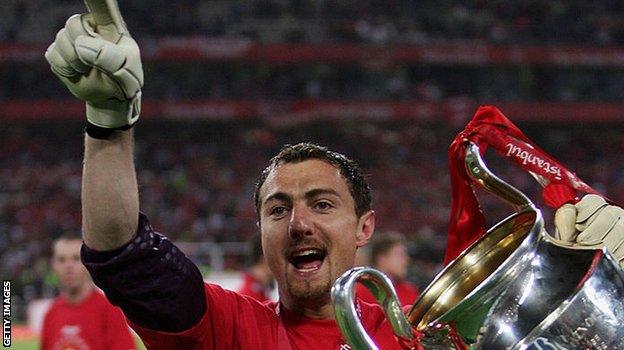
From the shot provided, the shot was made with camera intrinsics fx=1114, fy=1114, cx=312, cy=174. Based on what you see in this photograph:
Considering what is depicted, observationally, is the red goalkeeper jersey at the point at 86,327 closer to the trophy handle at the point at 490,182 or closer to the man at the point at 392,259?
the man at the point at 392,259

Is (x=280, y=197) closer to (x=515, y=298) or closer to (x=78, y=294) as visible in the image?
(x=515, y=298)

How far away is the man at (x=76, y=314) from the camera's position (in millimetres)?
4969

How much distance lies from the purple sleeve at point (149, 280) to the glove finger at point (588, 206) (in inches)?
33.1

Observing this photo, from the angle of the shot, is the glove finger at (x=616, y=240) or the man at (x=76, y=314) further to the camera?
the man at (x=76, y=314)

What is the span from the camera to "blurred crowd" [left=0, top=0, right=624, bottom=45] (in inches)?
890

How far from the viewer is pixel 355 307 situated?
1567 mm

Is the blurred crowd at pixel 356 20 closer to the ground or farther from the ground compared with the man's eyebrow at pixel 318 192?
closer to the ground

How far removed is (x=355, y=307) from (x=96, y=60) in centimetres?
49

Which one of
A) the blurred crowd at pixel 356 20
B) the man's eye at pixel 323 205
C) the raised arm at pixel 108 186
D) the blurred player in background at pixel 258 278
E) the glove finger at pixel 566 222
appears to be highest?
the raised arm at pixel 108 186

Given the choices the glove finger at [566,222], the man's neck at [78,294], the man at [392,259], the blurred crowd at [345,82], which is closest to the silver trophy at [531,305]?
the glove finger at [566,222]

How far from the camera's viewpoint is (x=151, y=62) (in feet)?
74.5

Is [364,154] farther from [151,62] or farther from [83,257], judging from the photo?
[83,257]

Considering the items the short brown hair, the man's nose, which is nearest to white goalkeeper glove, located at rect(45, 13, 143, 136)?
the man's nose

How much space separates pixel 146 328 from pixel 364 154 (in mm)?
21323
